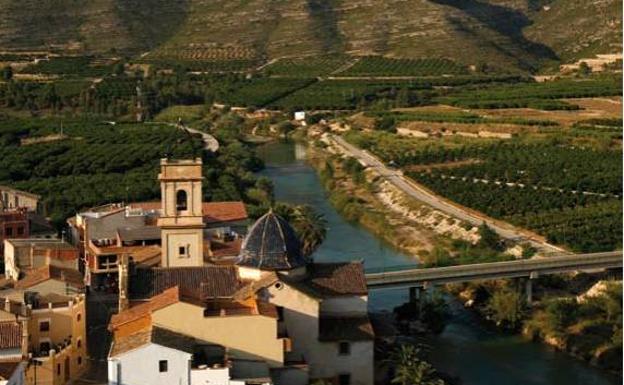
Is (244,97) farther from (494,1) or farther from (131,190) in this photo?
(494,1)

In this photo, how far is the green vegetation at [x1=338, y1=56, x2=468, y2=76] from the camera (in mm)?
126938

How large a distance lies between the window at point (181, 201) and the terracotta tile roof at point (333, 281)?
14.9 ft

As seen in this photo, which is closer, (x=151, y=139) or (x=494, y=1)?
(x=151, y=139)

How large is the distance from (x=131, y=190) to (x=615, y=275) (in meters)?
21.3

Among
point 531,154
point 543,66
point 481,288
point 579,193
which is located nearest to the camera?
point 481,288

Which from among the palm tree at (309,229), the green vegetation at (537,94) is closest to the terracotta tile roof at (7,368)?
the palm tree at (309,229)

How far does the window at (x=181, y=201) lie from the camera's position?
101 ft

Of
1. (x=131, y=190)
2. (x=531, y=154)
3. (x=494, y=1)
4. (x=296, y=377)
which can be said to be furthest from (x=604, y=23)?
(x=296, y=377)

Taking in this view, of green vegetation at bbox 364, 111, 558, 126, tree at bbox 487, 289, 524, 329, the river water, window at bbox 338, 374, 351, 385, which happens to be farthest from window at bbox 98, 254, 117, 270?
green vegetation at bbox 364, 111, 558, 126

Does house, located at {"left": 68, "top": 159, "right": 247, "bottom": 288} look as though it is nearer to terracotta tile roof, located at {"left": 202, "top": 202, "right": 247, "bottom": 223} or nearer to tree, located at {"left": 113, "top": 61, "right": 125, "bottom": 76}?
terracotta tile roof, located at {"left": 202, "top": 202, "right": 247, "bottom": 223}

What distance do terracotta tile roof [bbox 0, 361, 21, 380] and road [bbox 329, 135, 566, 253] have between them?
24.6 meters

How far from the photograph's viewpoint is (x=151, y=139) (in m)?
75.0

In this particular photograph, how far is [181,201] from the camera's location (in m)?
30.9

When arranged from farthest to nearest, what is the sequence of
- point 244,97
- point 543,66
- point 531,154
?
point 543,66 → point 244,97 → point 531,154
